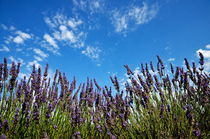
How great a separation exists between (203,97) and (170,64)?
106 centimetres

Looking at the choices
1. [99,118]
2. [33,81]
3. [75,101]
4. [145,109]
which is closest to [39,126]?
[33,81]

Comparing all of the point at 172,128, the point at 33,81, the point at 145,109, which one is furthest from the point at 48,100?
the point at 172,128

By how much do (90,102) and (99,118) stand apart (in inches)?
16.7

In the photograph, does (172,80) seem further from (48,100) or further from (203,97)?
(48,100)

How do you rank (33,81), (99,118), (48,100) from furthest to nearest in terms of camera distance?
(48,100)
(99,118)
(33,81)

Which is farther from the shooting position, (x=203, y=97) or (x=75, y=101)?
(x=75, y=101)

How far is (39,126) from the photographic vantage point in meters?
2.54

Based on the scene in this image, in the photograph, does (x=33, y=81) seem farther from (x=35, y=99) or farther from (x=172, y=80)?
(x=172, y=80)

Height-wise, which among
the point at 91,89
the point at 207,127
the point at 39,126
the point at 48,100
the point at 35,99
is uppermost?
the point at 91,89

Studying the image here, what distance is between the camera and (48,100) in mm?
3217

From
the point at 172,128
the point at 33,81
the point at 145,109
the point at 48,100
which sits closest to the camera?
the point at 172,128

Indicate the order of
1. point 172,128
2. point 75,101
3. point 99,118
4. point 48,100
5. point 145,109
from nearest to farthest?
1. point 172,128
2. point 145,109
3. point 99,118
4. point 48,100
5. point 75,101

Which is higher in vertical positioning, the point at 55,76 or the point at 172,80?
the point at 55,76

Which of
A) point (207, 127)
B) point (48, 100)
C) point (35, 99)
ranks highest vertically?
point (48, 100)
